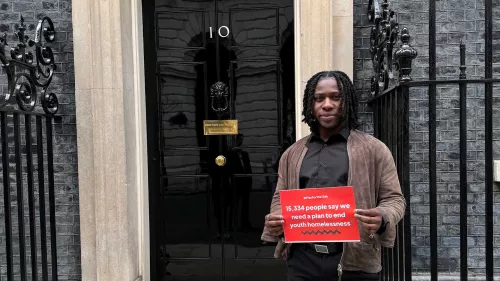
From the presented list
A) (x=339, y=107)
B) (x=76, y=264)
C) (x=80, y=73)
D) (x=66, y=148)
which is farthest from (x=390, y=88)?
(x=76, y=264)

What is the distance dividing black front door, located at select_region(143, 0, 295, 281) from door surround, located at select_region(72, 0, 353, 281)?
264mm

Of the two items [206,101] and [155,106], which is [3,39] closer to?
[155,106]

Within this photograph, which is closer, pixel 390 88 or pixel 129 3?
pixel 390 88

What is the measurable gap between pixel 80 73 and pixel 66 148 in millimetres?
703

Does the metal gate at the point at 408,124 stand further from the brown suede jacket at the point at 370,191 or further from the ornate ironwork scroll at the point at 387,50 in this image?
the brown suede jacket at the point at 370,191

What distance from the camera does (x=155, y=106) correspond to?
4117mm

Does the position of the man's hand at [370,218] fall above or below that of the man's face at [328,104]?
below

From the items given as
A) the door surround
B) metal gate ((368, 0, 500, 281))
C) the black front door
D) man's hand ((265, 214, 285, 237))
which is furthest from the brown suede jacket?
the black front door

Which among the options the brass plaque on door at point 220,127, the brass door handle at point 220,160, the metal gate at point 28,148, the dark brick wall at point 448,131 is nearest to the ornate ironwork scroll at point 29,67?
the metal gate at point 28,148

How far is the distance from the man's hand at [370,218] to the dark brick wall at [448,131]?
1.95m

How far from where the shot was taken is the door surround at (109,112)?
370cm

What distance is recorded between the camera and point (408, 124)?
2.62m

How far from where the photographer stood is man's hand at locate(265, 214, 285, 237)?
208 centimetres

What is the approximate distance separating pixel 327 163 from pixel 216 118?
6.85 ft
